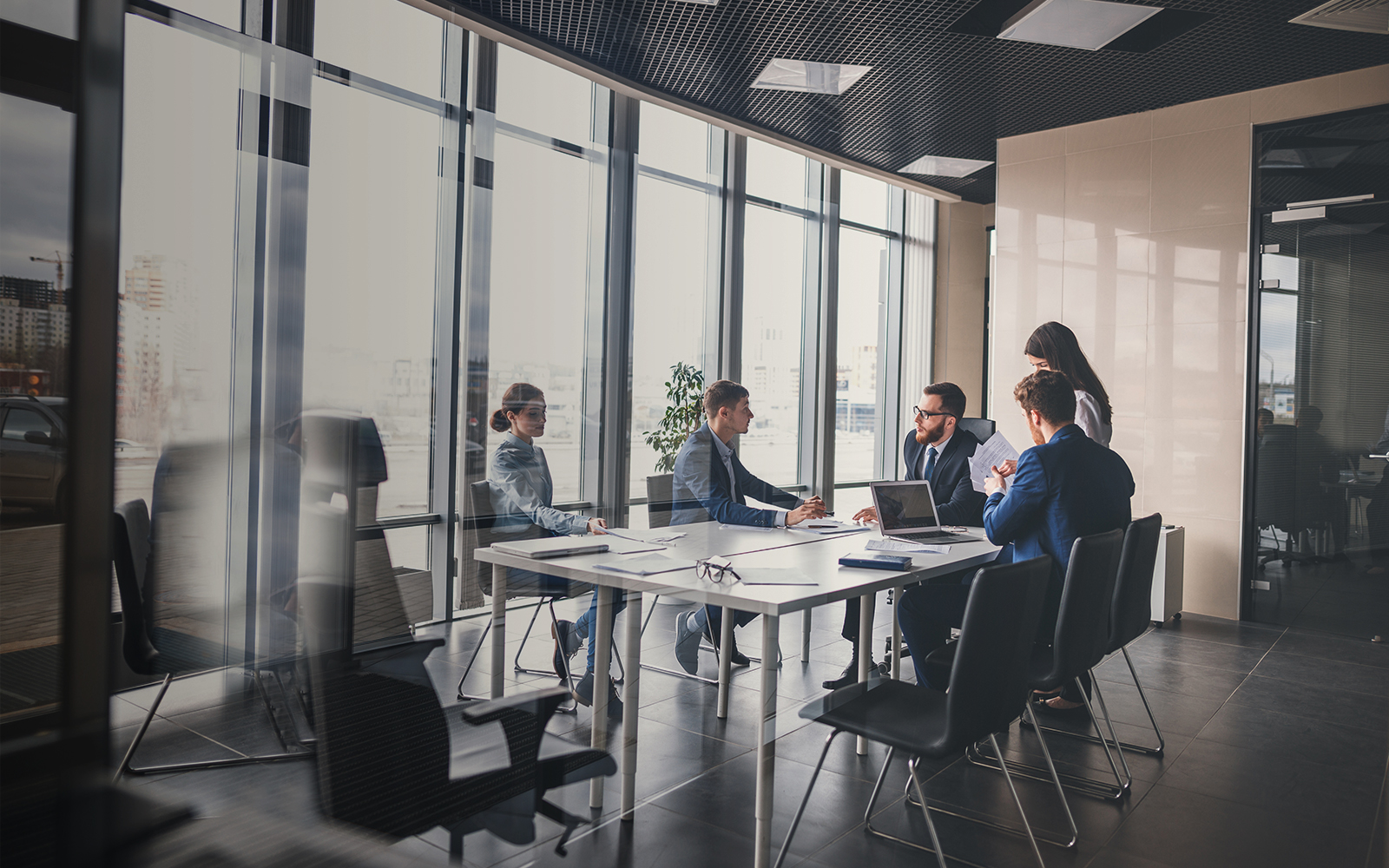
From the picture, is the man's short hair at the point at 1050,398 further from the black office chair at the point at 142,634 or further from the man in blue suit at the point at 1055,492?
the black office chair at the point at 142,634

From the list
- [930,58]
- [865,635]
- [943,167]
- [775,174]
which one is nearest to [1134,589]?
[865,635]

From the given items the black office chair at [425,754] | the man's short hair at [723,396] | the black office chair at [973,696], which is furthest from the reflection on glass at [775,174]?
the black office chair at [425,754]

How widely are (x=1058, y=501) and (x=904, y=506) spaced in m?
0.77

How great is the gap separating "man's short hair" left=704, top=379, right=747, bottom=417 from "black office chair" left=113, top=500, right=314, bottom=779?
2557 mm

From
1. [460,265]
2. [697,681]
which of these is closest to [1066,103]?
[697,681]

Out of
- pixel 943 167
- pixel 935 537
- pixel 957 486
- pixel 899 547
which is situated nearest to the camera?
pixel 899 547

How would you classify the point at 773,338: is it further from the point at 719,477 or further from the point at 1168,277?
the point at 1168,277

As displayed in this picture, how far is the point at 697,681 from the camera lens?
2514 millimetres

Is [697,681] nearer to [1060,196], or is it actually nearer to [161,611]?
[161,611]

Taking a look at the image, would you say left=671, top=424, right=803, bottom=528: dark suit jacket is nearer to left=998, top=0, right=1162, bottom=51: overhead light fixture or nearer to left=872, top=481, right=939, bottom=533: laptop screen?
left=872, top=481, right=939, bottom=533: laptop screen

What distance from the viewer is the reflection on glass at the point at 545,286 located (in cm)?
168

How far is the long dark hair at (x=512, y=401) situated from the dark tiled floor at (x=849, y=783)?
41 cm

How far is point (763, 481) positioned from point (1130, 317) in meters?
3.37

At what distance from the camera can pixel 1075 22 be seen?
15.5 feet
